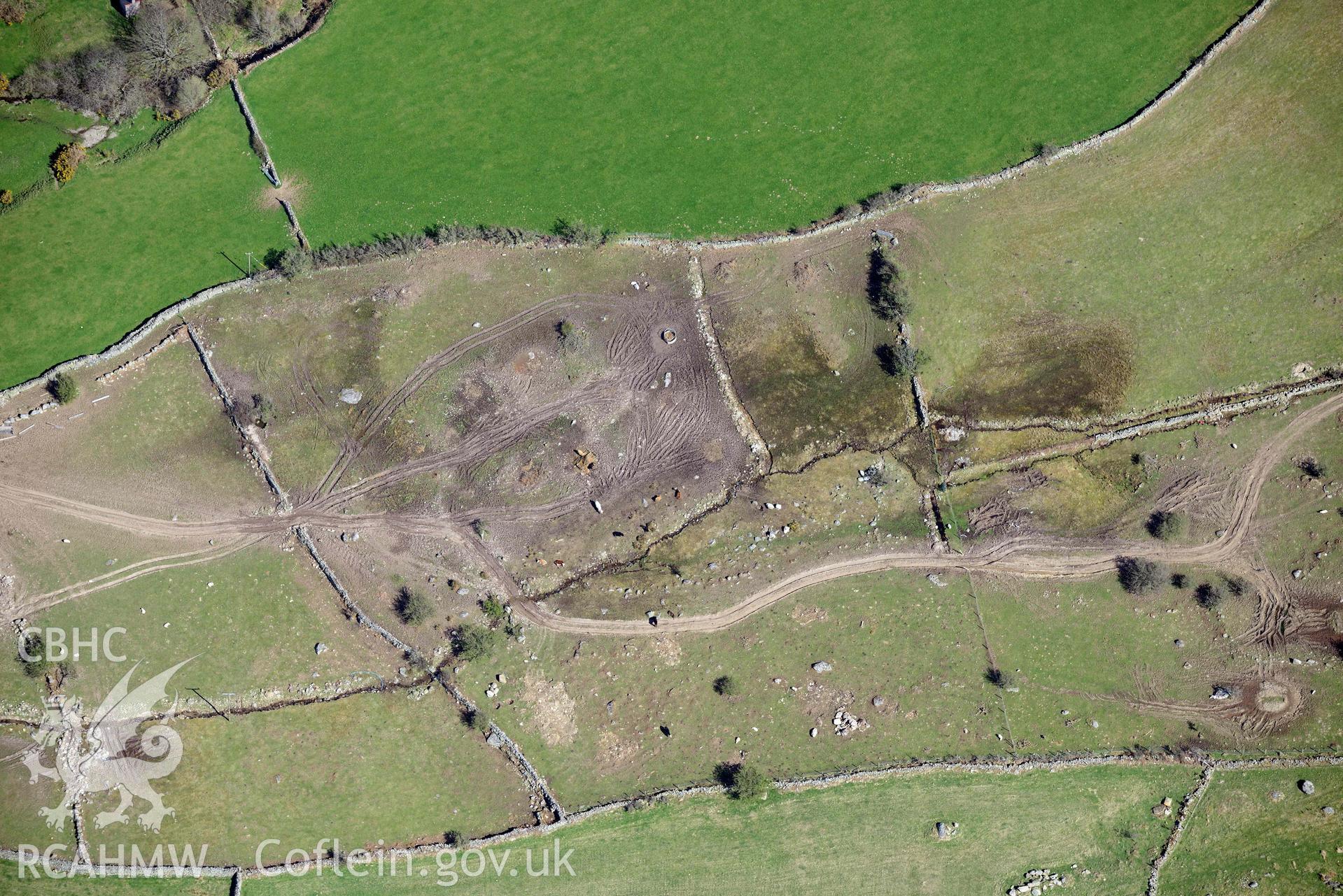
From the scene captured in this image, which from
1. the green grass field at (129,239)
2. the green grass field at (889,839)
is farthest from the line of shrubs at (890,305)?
the green grass field at (129,239)

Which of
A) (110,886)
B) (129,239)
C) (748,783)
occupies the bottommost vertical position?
(748,783)

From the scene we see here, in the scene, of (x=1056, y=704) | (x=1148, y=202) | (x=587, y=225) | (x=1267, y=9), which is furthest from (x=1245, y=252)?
(x=587, y=225)

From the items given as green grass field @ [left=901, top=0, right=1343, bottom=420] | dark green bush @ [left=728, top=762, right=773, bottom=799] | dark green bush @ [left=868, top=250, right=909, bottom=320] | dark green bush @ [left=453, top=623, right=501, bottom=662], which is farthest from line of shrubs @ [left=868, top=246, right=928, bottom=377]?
dark green bush @ [left=453, top=623, right=501, bottom=662]

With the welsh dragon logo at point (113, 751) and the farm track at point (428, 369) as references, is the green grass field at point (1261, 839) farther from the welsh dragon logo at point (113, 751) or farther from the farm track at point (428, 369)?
the welsh dragon logo at point (113, 751)

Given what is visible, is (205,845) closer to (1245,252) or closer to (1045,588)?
(1045,588)

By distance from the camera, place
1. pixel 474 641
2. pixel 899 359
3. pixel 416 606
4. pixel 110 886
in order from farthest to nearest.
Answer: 1. pixel 899 359
2. pixel 416 606
3. pixel 110 886
4. pixel 474 641

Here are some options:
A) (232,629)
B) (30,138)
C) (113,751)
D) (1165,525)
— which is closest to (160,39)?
(30,138)

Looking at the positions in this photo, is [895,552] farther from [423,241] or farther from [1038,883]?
[423,241]

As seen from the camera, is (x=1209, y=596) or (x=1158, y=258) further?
(x=1158, y=258)
